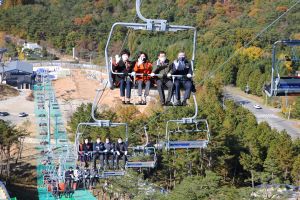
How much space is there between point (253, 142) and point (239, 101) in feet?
Result: 67.4

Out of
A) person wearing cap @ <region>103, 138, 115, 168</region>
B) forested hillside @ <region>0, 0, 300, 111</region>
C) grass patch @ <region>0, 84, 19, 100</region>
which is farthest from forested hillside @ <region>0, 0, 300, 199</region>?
grass patch @ <region>0, 84, 19, 100</region>

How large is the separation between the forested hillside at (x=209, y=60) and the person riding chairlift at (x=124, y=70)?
3148 mm

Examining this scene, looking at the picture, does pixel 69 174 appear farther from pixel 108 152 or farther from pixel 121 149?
pixel 121 149

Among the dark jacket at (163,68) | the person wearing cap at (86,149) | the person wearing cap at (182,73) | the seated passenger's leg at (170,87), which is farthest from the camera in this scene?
the person wearing cap at (86,149)

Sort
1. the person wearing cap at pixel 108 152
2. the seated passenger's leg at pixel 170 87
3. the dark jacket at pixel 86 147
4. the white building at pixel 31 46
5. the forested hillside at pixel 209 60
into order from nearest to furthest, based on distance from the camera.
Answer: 1. the seated passenger's leg at pixel 170 87
2. the dark jacket at pixel 86 147
3. the person wearing cap at pixel 108 152
4. the forested hillside at pixel 209 60
5. the white building at pixel 31 46

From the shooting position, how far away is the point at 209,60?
49.2m

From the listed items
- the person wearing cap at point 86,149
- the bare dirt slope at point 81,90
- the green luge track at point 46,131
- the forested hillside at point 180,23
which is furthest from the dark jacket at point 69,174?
the forested hillside at point 180,23

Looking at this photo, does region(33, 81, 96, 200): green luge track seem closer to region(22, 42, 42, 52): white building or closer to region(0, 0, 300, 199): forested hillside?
region(0, 0, 300, 199): forested hillside

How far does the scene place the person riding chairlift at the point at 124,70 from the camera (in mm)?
10000

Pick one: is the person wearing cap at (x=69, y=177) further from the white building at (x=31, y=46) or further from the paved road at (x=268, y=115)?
the white building at (x=31, y=46)

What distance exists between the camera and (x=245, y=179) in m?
22.8

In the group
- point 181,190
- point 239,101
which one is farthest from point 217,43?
point 181,190

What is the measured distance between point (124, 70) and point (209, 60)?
130 ft

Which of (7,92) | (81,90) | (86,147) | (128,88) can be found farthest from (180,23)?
(128,88)
